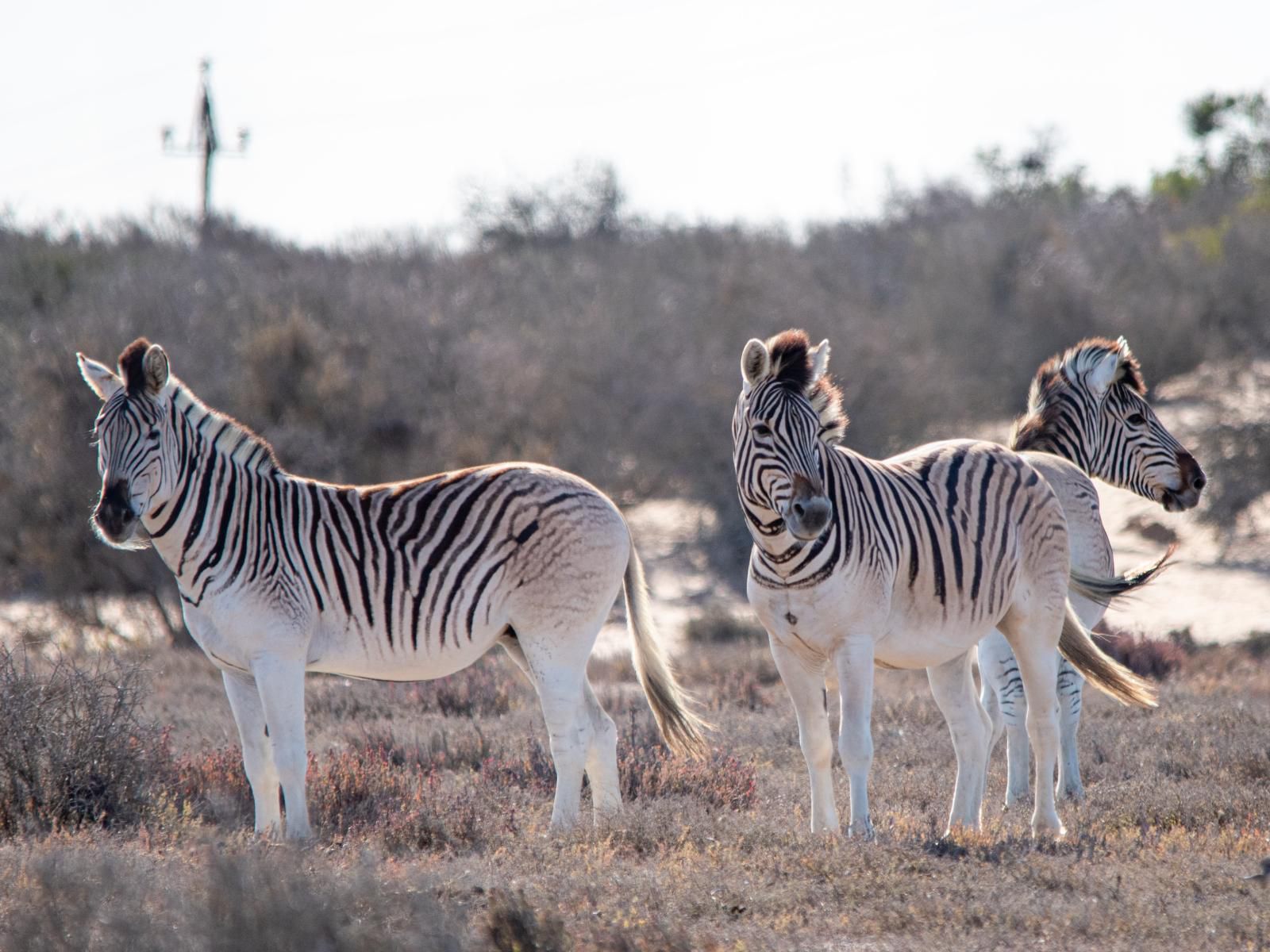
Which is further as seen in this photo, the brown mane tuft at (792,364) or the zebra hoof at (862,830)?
the brown mane tuft at (792,364)

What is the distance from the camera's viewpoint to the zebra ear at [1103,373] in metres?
8.34

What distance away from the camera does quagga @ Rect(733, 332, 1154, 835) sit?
5.79 meters

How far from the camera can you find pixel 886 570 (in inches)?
236

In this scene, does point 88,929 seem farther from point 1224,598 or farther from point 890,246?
point 890,246

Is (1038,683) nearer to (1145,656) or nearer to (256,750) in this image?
(256,750)

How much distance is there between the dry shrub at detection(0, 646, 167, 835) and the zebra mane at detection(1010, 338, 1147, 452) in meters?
5.41

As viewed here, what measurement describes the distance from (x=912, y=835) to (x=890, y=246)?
30536 millimetres

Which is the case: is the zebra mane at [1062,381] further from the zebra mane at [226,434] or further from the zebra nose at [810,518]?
the zebra mane at [226,434]

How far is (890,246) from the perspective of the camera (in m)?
35.1

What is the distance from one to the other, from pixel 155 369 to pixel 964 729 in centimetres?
424

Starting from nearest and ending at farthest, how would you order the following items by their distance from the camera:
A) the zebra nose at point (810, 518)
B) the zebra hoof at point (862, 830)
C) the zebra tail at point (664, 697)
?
the zebra nose at point (810, 518) → the zebra hoof at point (862, 830) → the zebra tail at point (664, 697)

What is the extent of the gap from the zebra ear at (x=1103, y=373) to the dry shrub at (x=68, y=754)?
5.83 m

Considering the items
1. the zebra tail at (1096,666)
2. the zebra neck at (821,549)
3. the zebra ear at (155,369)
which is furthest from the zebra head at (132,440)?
the zebra tail at (1096,666)

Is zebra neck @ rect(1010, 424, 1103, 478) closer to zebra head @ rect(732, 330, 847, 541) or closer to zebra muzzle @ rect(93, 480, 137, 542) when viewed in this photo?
zebra head @ rect(732, 330, 847, 541)
